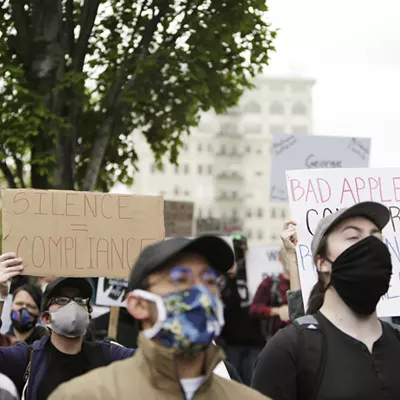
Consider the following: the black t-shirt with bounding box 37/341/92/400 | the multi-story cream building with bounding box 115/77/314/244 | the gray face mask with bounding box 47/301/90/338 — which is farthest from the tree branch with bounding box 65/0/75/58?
the multi-story cream building with bounding box 115/77/314/244

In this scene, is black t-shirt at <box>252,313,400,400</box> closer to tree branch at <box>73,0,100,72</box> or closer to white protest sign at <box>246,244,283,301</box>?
white protest sign at <box>246,244,283,301</box>

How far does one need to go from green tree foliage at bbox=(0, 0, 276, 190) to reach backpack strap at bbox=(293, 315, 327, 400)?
913cm

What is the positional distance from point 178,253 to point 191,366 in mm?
331

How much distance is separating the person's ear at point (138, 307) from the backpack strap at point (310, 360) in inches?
37.6

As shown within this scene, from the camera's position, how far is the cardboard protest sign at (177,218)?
1461cm

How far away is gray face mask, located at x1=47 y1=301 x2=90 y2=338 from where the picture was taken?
16.9 ft

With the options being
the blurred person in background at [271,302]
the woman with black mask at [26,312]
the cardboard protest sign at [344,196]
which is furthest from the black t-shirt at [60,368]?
the blurred person in background at [271,302]

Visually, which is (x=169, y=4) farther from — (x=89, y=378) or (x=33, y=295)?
(x=89, y=378)

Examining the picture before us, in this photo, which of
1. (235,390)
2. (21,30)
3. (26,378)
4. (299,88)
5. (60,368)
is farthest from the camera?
(299,88)

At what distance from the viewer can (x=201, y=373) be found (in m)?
2.97

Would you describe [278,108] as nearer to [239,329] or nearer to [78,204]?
[239,329]

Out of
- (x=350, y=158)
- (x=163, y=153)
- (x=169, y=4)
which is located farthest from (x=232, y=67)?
(x=350, y=158)

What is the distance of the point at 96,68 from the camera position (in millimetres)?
14023

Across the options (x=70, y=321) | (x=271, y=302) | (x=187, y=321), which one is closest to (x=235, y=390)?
(x=187, y=321)
